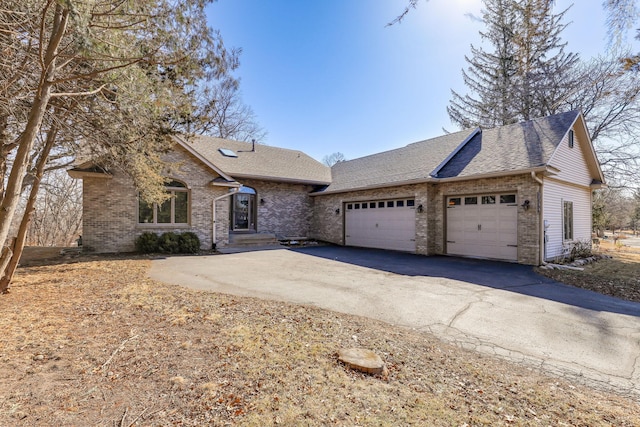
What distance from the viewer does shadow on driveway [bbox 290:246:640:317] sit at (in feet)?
19.5

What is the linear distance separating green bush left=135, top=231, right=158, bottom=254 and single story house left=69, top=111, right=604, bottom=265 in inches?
14.0

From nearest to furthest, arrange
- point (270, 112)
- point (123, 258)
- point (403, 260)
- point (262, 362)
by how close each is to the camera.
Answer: point (262, 362) → point (123, 258) → point (403, 260) → point (270, 112)

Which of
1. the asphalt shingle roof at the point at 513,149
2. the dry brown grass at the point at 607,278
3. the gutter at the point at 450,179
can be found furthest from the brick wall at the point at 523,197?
the dry brown grass at the point at 607,278

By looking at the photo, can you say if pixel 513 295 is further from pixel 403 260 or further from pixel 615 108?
Answer: pixel 615 108

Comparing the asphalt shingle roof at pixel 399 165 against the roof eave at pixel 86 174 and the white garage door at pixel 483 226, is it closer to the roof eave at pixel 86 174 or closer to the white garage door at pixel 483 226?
the white garage door at pixel 483 226

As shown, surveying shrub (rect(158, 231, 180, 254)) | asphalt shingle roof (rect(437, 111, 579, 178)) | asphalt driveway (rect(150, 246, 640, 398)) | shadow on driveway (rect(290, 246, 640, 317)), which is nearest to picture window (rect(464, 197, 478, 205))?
asphalt shingle roof (rect(437, 111, 579, 178))

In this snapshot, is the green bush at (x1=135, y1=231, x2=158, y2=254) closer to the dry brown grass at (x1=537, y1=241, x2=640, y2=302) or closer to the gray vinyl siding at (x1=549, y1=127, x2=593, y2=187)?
the dry brown grass at (x1=537, y1=241, x2=640, y2=302)

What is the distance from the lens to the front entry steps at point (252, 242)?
1400 centimetres

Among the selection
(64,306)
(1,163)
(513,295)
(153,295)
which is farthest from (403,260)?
(1,163)

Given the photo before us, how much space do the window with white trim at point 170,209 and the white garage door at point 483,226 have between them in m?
10.7

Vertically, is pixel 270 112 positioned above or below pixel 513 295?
above

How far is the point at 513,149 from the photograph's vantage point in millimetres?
11328

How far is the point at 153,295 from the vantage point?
5.63 m

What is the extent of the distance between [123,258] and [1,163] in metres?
4.57
